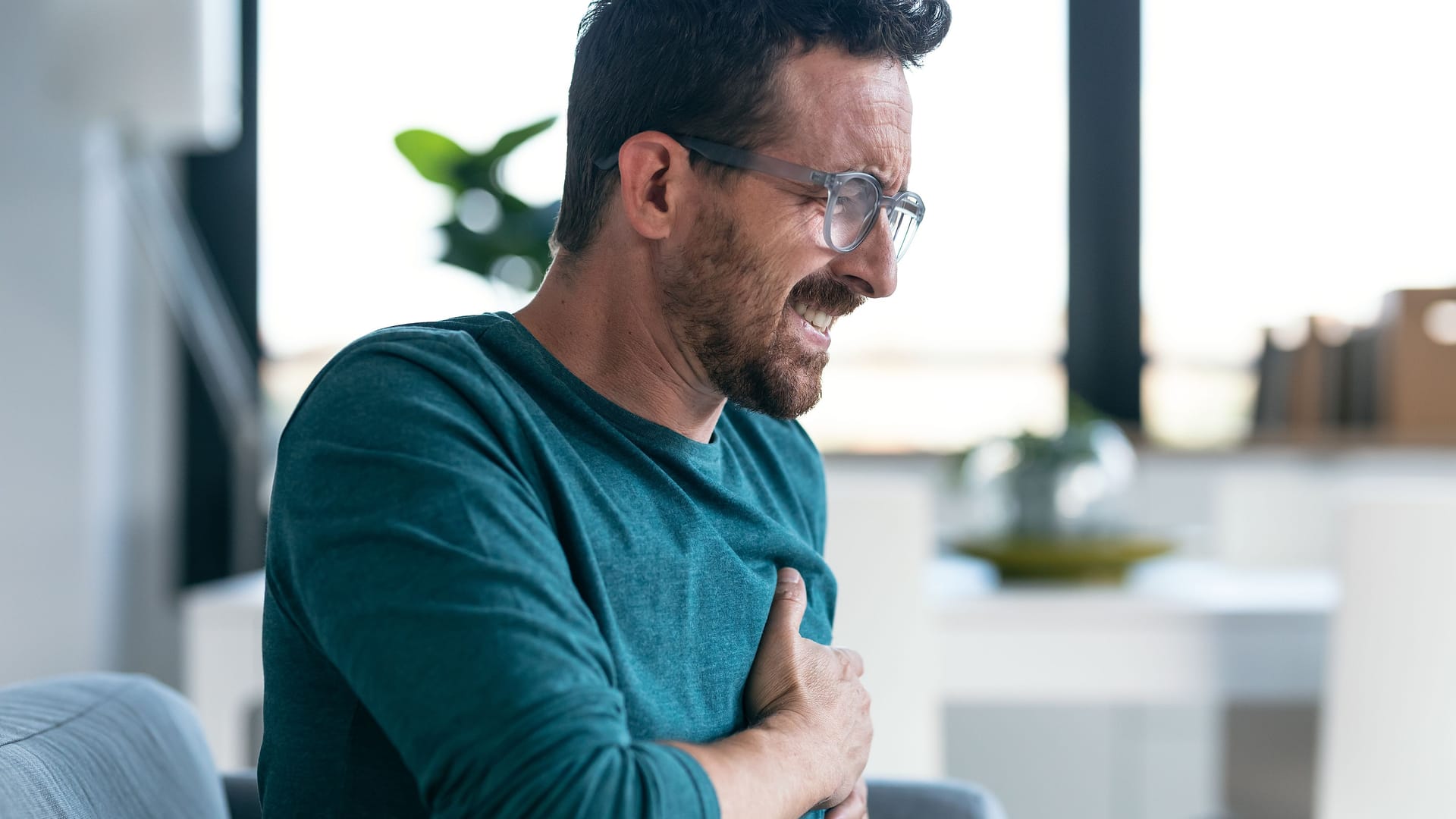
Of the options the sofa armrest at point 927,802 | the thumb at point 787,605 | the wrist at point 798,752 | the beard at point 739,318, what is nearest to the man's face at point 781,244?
the beard at point 739,318

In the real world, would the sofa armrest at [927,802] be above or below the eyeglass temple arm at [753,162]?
below

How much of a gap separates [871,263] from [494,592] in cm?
44

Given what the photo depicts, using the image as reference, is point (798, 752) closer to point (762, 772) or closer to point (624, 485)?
point (762, 772)

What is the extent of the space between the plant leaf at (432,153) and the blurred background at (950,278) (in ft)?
0.06

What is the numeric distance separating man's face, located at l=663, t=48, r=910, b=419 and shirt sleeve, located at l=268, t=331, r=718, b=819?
0.22 meters

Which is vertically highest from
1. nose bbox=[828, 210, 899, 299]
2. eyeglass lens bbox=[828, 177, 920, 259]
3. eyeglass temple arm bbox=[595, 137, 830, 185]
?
eyeglass temple arm bbox=[595, 137, 830, 185]

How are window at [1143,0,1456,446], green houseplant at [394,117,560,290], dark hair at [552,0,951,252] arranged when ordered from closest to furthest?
dark hair at [552,0,951,252] → green houseplant at [394,117,560,290] → window at [1143,0,1456,446]

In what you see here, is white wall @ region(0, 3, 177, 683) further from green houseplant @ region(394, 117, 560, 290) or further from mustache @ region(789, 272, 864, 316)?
mustache @ region(789, 272, 864, 316)

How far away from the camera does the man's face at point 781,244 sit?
975 millimetres

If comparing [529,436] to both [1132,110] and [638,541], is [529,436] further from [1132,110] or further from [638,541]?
[1132,110]

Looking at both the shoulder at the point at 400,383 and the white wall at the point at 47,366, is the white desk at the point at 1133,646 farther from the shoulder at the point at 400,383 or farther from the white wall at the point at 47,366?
the white wall at the point at 47,366

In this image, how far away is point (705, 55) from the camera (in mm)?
959

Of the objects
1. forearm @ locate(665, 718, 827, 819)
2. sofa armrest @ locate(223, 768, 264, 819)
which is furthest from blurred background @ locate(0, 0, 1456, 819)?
forearm @ locate(665, 718, 827, 819)

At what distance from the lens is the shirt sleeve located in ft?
2.32
